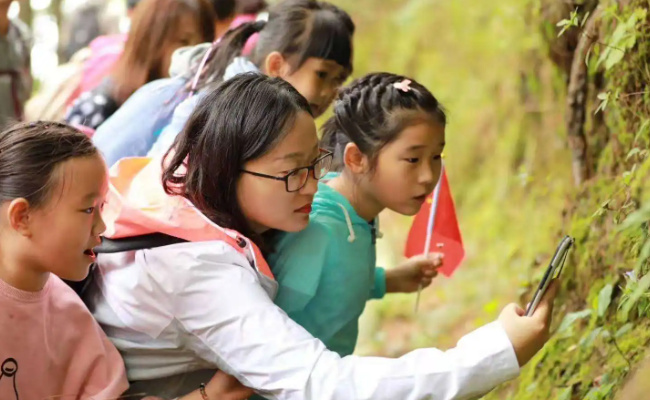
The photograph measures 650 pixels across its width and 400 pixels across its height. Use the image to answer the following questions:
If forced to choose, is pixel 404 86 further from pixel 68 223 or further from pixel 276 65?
pixel 68 223

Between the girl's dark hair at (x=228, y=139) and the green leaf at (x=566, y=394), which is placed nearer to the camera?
the girl's dark hair at (x=228, y=139)

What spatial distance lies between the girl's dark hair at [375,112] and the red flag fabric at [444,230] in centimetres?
57

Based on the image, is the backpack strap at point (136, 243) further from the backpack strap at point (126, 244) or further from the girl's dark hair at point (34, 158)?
the girl's dark hair at point (34, 158)

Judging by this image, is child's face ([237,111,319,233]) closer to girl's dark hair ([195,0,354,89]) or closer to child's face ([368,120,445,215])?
child's face ([368,120,445,215])

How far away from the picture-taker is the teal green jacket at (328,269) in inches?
123

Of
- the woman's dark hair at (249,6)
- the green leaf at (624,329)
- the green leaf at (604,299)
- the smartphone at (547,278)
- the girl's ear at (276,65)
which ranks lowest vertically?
the woman's dark hair at (249,6)

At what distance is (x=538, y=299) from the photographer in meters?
2.57

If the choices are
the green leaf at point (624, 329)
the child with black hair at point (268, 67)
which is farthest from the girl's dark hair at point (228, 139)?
the green leaf at point (624, 329)

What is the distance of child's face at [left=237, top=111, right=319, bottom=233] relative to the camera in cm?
285

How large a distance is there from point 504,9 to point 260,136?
4676mm

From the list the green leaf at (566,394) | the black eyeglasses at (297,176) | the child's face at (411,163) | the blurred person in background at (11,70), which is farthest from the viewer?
the blurred person in background at (11,70)

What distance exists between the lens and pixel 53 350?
2.86 metres

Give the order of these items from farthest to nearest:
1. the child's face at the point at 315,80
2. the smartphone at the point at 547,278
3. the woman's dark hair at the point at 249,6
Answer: the woman's dark hair at the point at 249,6
the child's face at the point at 315,80
the smartphone at the point at 547,278

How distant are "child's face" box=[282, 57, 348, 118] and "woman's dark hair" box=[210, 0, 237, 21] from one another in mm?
1717
